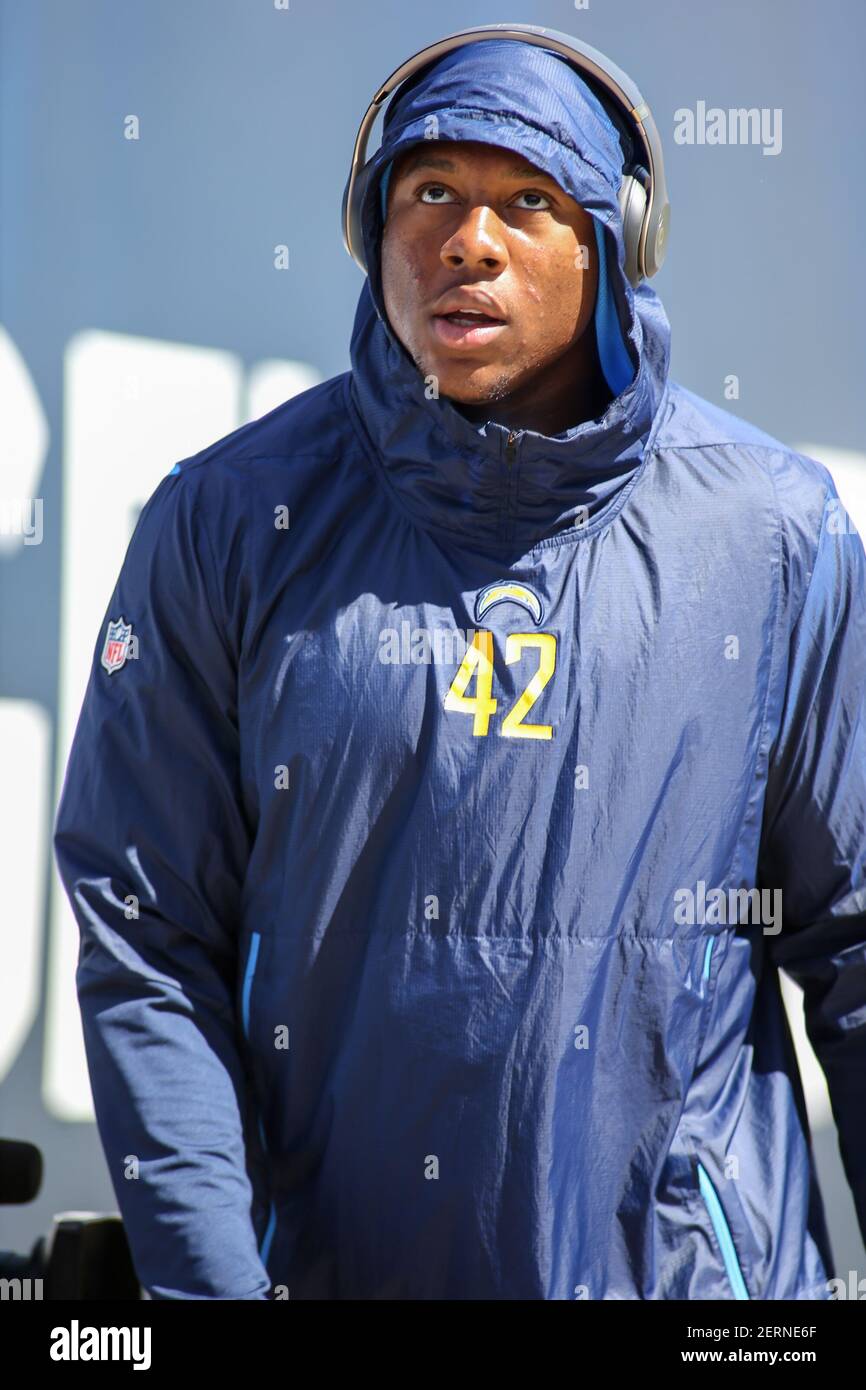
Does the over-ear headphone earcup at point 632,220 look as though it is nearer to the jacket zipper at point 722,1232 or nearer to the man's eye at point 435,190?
the man's eye at point 435,190

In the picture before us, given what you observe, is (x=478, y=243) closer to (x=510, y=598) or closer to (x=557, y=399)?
(x=557, y=399)

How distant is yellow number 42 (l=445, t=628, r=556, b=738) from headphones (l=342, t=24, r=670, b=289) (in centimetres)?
39

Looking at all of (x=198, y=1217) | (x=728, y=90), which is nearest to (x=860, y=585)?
(x=198, y=1217)

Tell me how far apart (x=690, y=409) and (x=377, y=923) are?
0.63 m

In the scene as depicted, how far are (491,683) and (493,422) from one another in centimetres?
25

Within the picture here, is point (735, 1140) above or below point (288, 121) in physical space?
below

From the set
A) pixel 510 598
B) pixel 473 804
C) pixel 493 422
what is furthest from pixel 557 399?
pixel 473 804

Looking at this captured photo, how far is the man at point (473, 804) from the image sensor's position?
1367mm

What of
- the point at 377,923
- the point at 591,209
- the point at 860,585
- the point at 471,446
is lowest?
the point at 377,923

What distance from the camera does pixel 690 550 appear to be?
149 centimetres

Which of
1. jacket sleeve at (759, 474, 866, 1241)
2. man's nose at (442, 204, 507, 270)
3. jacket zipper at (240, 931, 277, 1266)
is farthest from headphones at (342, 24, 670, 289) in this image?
jacket zipper at (240, 931, 277, 1266)

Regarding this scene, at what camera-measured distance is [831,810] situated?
150 cm

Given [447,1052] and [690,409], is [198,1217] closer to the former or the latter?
[447,1052]

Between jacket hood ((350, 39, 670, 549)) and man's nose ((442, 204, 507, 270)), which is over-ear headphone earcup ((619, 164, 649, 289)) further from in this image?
man's nose ((442, 204, 507, 270))
